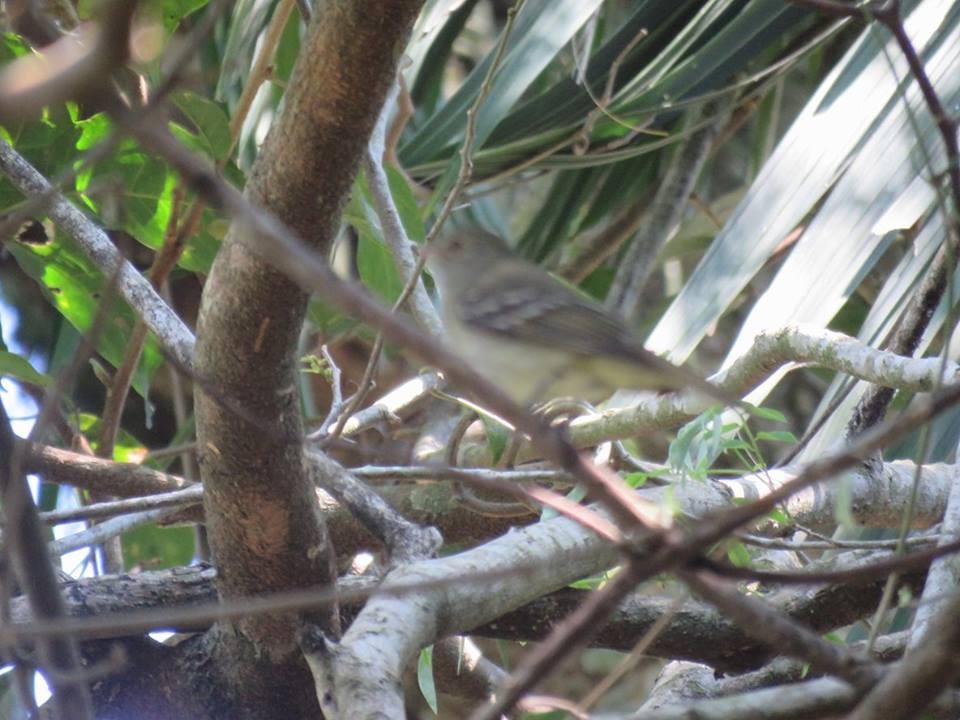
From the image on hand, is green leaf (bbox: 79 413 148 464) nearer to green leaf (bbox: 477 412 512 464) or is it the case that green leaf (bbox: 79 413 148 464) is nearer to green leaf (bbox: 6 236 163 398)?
green leaf (bbox: 6 236 163 398)

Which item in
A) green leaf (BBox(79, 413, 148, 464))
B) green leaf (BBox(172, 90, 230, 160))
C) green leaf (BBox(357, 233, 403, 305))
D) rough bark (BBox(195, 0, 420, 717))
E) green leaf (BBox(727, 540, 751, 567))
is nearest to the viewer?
rough bark (BBox(195, 0, 420, 717))

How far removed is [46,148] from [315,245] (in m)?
1.68

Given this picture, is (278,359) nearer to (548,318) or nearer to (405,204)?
(548,318)

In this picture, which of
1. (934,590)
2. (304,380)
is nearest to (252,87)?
(304,380)

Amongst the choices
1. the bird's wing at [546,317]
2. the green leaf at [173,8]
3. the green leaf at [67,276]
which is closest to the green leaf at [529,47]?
the bird's wing at [546,317]

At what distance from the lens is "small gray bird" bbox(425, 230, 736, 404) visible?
3006mm

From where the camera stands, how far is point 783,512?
8.97 ft

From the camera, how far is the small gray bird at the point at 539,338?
301 cm

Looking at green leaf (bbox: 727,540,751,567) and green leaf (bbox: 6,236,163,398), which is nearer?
green leaf (bbox: 727,540,751,567)

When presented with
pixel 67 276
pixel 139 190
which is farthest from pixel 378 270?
pixel 67 276

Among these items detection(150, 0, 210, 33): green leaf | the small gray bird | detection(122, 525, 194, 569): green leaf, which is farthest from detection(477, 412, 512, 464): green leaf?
detection(150, 0, 210, 33): green leaf

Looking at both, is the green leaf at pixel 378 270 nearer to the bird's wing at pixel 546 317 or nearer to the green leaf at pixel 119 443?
the bird's wing at pixel 546 317

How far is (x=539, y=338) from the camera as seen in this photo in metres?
3.33

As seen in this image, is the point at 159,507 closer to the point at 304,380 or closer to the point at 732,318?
the point at 304,380
